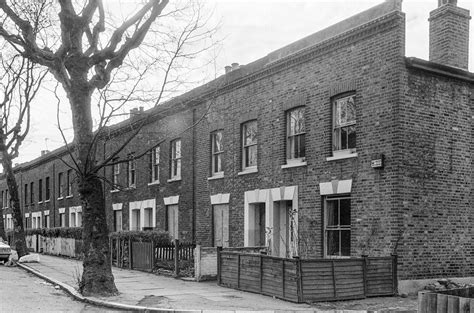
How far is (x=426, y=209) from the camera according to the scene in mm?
14523

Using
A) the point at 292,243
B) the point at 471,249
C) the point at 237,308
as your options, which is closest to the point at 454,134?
the point at 471,249

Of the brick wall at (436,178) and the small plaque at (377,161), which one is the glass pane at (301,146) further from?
the brick wall at (436,178)

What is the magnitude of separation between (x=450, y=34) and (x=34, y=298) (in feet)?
42.0

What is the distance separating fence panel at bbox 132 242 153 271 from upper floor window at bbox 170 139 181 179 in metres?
4.73

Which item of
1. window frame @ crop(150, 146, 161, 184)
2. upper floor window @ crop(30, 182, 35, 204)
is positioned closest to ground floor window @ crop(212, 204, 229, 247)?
window frame @ crop(150, 146, 161, 184)

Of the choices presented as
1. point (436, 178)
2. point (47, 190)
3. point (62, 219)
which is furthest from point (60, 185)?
point (436, 178)

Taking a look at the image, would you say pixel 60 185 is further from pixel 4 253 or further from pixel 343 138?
pixel 343 138

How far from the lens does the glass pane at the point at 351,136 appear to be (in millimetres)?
15500

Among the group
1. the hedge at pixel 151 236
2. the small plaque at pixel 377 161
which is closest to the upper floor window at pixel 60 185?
the hedge at pixel 151 236

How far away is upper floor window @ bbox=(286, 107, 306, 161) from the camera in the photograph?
17.4 metres

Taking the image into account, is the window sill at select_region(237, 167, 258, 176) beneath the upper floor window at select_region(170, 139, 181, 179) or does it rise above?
beneath

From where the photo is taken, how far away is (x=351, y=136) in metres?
15.6

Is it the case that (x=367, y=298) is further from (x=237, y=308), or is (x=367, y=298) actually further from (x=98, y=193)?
(x=98, y=193)

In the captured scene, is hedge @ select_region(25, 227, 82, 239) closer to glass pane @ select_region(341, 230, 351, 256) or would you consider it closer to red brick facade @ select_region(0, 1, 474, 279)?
red brick facade @ select_region(0, 1, 474, 279)
